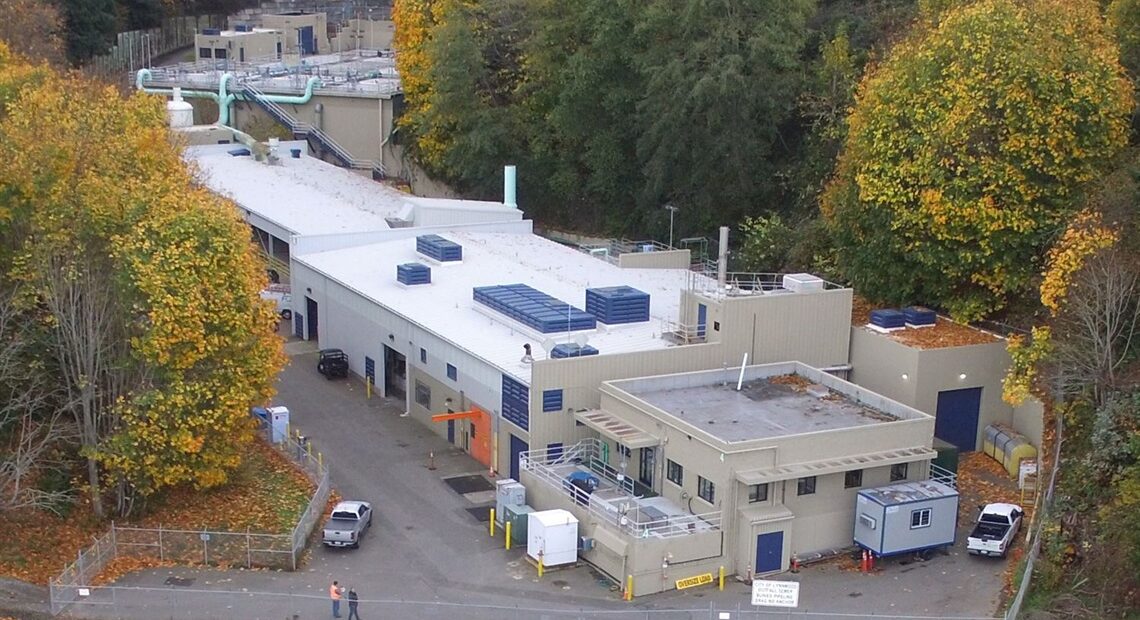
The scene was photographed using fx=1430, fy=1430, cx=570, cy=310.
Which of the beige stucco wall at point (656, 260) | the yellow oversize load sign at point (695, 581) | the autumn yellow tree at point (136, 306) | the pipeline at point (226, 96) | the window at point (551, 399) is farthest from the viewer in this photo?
the pipeline at point (226, 96)

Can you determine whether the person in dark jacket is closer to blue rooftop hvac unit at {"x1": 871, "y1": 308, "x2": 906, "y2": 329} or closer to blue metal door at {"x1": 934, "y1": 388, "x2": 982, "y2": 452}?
blue metal door at {"x1": 934, "y1": 388, "x2": 982, "y2": 452}

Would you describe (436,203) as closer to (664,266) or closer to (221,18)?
(664,266)

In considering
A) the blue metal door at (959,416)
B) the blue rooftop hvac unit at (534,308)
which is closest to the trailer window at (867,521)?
the blue metal door at (959,416)

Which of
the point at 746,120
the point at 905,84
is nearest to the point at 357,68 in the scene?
the point at 746,120

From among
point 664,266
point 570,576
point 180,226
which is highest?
point 180,226

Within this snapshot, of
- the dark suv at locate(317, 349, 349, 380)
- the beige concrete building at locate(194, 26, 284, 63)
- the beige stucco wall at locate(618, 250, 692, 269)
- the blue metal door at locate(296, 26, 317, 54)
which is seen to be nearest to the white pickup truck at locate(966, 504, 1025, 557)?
the beige stucco wall at locate(618, 250, 692, 269)

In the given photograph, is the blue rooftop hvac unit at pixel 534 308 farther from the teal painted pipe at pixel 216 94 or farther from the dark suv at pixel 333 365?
the teal painted pipe at pixel 216 94
